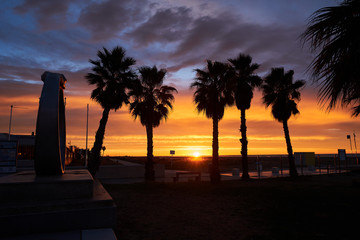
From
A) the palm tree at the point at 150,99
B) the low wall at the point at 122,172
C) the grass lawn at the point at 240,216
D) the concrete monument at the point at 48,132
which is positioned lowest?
the grass lawn at the point at 240,216

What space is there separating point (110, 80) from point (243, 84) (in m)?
12.2

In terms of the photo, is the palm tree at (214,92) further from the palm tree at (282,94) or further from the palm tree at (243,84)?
the palm tree at (282,94)

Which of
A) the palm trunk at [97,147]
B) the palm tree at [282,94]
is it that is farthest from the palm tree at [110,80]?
the palm tree at [282,94]

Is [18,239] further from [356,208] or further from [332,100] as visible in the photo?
[356,208]

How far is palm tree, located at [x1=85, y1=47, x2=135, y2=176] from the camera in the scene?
22.0m

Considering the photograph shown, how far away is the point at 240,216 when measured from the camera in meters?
9.29

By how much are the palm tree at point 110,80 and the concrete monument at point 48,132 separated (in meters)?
14.7

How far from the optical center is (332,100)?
16.8ft

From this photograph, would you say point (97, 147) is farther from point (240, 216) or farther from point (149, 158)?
point (240, 216)

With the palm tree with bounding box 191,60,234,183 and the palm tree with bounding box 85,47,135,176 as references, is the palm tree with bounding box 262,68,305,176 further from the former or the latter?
the palm tree with bounding box 85,47,135,176

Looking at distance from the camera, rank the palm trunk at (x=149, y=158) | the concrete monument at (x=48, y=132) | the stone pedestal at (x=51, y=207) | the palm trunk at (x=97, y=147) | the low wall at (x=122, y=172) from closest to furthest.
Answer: the stone pedestal at (x=51, y=207), the concrete monument at (x=48, y=132), the palm trunk at (x=97, y=147), the palm trunk at (x=149, y=158), the low wall at (x=122, y=172)

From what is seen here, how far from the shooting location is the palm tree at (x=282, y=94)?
26.7 meters

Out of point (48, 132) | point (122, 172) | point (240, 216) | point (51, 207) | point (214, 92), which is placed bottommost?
point (240, 216)

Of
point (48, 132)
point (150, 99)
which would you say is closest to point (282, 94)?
point (150, 99)
